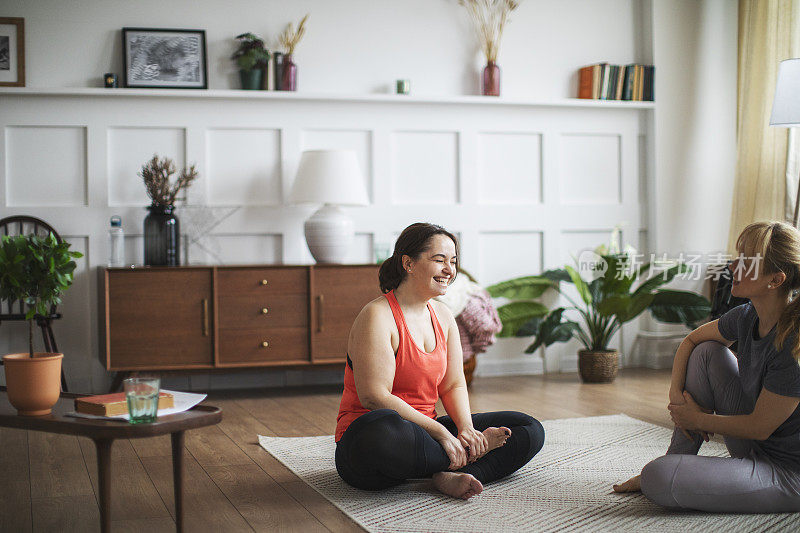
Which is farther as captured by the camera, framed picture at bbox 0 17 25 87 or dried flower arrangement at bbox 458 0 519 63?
dried flower arrangement at bbox 458 0 519 63

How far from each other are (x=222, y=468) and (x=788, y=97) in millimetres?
3134

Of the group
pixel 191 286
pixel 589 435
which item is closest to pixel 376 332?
pixel 589 435

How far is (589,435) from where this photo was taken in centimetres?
317

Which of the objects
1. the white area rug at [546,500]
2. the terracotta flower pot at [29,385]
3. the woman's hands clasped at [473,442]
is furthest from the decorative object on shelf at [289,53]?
the terracotta flower pot at [29,385]

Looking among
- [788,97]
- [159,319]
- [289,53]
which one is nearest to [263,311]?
[159,319]

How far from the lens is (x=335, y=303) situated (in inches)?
165

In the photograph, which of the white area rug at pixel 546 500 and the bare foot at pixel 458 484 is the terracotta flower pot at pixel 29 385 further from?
the bare foot at pixel 458 484

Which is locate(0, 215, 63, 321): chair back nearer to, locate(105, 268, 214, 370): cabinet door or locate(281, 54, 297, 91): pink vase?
locate(105, 268, 214, 370): cabinet door

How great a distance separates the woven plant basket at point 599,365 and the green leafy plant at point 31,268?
3149 mm

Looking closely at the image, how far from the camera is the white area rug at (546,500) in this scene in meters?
2.08

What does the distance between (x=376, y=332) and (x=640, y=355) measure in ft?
10.7

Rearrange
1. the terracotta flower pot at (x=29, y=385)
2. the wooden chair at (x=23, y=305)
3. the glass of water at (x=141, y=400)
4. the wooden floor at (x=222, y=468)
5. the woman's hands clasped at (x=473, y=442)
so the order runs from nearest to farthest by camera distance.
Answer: the glass of water at (x=141, y=400) < the terracotta flower pot at (x=29, y=385) < the wooden floor at (x=222, y=468) < the woman's hands clasped at (x=473, y=442) < the wooden chair at (x=23, y=305)

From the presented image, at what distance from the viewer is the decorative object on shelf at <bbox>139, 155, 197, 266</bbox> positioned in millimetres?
4090

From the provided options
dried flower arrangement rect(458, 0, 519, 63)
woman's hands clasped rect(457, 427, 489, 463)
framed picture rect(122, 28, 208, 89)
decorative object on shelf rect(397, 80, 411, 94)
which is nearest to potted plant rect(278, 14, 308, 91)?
framed picture rect(122, 28, 208, 89)
